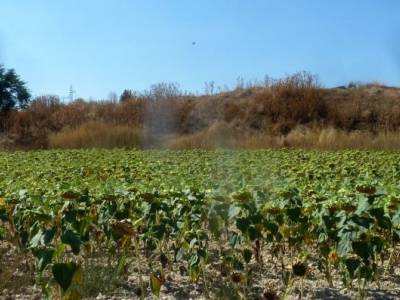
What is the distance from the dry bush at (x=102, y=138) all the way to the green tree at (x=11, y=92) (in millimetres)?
9091

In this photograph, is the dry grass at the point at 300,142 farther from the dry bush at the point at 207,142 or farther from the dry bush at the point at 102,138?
the dry bush at the point at 102,138

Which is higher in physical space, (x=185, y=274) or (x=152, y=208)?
(x=152, y=208)

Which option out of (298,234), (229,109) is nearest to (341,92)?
(229,109)

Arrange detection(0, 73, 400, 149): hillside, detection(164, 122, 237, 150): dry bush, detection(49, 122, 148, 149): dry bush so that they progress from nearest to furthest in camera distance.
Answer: detection(164, 122, 237, 150): dry bush < detection(49, 122, 148, 149): dry bush < detection(0, 73, 400, 149): hillside

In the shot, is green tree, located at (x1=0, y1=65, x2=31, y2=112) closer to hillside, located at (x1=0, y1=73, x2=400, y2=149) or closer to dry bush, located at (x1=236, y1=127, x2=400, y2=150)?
hillside, located at (x1=0, y1=73, x2=400, y2=149)

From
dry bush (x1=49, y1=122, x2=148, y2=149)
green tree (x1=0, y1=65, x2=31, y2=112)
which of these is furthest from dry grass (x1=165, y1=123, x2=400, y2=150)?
green tree (x1=0, y1=65, x2=31, y2=112)

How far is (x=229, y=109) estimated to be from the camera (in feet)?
99.9

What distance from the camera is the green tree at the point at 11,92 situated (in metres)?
31.1

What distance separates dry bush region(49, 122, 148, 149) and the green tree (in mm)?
9091

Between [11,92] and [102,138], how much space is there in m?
11.3

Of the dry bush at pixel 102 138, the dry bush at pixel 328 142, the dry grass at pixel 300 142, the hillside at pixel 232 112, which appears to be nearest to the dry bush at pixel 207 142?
the dry grass at pixel 300 142

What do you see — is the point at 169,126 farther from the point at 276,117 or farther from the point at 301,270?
the point at 301,270

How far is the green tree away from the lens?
31.1 m

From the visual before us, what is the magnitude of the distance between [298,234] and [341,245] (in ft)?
3.00
